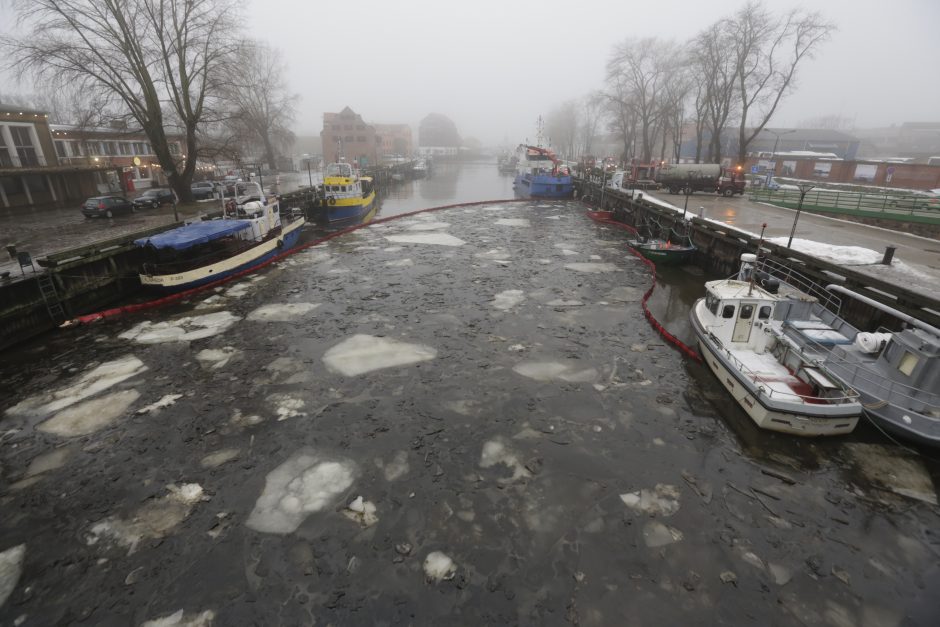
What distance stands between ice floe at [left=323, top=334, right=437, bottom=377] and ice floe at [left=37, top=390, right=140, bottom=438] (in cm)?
457

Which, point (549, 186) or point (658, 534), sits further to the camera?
point (549, 186)

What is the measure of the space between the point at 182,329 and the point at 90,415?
4.93m

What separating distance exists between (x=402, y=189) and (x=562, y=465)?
61.6m

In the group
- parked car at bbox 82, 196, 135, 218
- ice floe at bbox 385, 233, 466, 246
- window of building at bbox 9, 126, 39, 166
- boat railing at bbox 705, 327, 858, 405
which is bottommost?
boat railing at bbox 705, 327, 858, 405

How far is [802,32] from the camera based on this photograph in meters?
35.5

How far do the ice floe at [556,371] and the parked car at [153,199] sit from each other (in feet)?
89.3

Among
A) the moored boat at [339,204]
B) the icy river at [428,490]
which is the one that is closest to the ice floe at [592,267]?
the icy river at [428,490]

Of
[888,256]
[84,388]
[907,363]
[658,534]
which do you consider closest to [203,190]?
[84,388]

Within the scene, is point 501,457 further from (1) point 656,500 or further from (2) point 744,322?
(2) point 744,322

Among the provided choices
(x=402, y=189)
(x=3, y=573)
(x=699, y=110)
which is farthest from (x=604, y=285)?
(x=402, y=189)

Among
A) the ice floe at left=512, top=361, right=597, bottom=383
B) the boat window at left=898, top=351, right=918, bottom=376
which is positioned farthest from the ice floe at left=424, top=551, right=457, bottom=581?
the boat window at left=898, top=351, right=918, bottom=376

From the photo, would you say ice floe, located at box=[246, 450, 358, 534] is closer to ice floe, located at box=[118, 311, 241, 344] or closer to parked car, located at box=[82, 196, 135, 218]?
ice floe, located at box=[118, 311, 241, 344]

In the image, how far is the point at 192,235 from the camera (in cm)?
1700

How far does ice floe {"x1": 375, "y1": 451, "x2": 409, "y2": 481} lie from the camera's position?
7.89 metres
